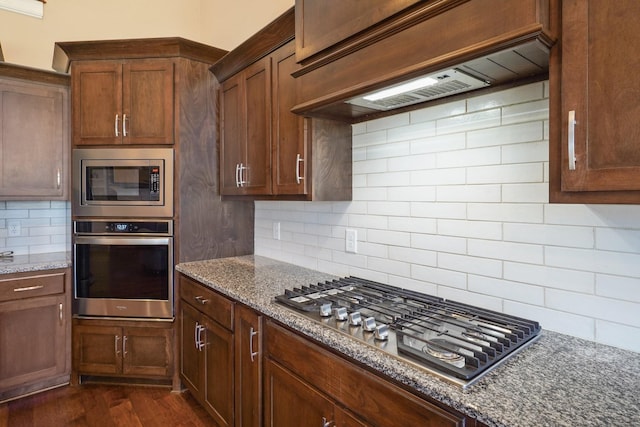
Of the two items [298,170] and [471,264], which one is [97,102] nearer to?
[298,170]

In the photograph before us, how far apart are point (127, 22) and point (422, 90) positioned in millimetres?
3051

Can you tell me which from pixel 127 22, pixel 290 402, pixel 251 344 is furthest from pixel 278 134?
pixel 127 22

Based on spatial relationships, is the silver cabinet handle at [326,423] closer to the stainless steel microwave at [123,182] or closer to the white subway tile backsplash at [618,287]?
the white subway tile backsplash at [618,287]

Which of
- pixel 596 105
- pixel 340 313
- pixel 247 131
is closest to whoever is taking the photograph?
pixel 596 105

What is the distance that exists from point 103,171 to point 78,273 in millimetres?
744

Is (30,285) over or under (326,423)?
over

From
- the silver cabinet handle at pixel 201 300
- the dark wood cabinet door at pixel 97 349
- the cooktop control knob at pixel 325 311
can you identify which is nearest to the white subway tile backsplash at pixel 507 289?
the cooktop control knob at pixel 325 311

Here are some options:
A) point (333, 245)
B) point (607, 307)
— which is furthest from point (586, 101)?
point (333, 245)

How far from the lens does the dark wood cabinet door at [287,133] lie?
1911 mm

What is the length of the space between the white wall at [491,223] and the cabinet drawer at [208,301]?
27.6 inches

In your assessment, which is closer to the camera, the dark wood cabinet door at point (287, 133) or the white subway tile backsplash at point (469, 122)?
the white subway tile backsplash at point (469, 122)

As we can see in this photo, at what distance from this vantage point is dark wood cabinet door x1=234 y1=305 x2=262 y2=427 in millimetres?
1662

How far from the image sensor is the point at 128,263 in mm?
2529

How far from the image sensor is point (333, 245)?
2.20 meters
